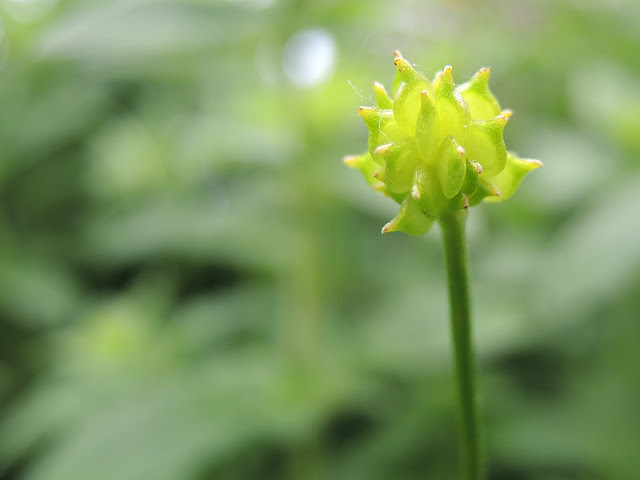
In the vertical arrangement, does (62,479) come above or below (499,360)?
below

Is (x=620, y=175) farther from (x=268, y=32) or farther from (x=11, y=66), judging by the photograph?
(x=11, y=66)

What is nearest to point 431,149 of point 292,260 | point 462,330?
point 462,330

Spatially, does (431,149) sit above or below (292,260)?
below

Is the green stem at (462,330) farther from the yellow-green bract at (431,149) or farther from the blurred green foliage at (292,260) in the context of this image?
the blurred green foliage at (292,260)

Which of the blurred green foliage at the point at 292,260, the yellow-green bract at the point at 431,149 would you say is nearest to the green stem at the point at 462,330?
the yellow-green bract at the point at 431,149

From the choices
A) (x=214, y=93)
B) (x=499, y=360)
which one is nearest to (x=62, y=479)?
(x=499, y=360)

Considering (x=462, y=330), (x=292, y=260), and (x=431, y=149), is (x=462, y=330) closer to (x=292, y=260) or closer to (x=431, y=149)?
(x=431, y=149)
